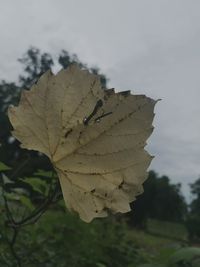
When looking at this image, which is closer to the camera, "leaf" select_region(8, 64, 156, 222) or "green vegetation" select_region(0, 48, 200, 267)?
"leaf" select_region(8, 64, 156, 222)

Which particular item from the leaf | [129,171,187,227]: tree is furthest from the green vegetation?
[129,171,187,227]: tree

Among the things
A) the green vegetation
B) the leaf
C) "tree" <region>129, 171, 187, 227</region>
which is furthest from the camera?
"tree" <region>129, 171, 187, 227</region>

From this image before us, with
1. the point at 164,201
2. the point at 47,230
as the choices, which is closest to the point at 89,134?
the point at 47,230

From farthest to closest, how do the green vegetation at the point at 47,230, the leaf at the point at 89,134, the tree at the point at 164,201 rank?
1. the tree at the point at 164,201
2. the green vegetation at the point at 47,230
3. the leaf at the point at 89,134

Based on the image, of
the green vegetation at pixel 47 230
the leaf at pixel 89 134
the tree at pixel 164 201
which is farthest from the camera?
the tree at pixel 164 201

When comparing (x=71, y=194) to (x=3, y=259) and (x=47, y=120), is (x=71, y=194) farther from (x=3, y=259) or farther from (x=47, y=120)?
(x=3, y=259)

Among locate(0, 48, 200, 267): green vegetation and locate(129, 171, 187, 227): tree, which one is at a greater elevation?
locate(129, 171, 187, 227): tree

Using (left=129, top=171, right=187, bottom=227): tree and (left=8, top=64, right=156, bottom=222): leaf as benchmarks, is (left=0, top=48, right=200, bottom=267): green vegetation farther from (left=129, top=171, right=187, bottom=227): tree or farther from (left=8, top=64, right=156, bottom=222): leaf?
(left=129, top=171, right=187, bottom=227): tree

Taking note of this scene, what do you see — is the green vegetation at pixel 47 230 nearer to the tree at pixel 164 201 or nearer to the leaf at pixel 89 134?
the leaf at pixel 89 134

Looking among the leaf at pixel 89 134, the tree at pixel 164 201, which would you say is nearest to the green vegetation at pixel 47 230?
the leaf at pixel 89 134

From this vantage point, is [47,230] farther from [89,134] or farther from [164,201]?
[164,201]
